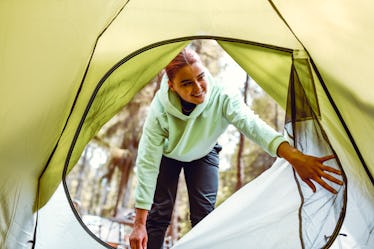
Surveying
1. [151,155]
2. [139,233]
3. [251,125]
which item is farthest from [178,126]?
[139,233]

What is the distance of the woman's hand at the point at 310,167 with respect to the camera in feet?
4.89

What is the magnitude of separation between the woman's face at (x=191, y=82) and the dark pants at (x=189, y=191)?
1.13 ft

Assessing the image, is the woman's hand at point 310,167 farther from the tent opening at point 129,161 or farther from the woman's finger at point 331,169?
the tent opening at point 129,161

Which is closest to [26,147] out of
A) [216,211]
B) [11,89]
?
[11,89]

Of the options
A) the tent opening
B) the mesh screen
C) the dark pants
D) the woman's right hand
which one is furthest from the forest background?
the mesh screen

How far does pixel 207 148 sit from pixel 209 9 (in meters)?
0.63

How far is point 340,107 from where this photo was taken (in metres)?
1.43

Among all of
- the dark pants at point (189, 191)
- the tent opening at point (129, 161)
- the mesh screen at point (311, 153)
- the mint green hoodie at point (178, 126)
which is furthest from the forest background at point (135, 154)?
the mesh screen at point (311, 153)

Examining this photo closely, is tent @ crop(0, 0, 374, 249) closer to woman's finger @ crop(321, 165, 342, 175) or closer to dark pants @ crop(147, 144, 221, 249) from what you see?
woman's finger @ crop(321, 165, 342, 175)

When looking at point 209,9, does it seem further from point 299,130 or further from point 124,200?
point 124,200

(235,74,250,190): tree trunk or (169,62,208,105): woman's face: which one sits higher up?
(169,62,208,105): woman's face

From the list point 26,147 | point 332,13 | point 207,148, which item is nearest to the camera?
point 332,13

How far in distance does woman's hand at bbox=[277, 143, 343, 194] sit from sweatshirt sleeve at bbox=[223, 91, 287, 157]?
5 cm

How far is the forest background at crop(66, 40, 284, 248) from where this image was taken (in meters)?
5.32
